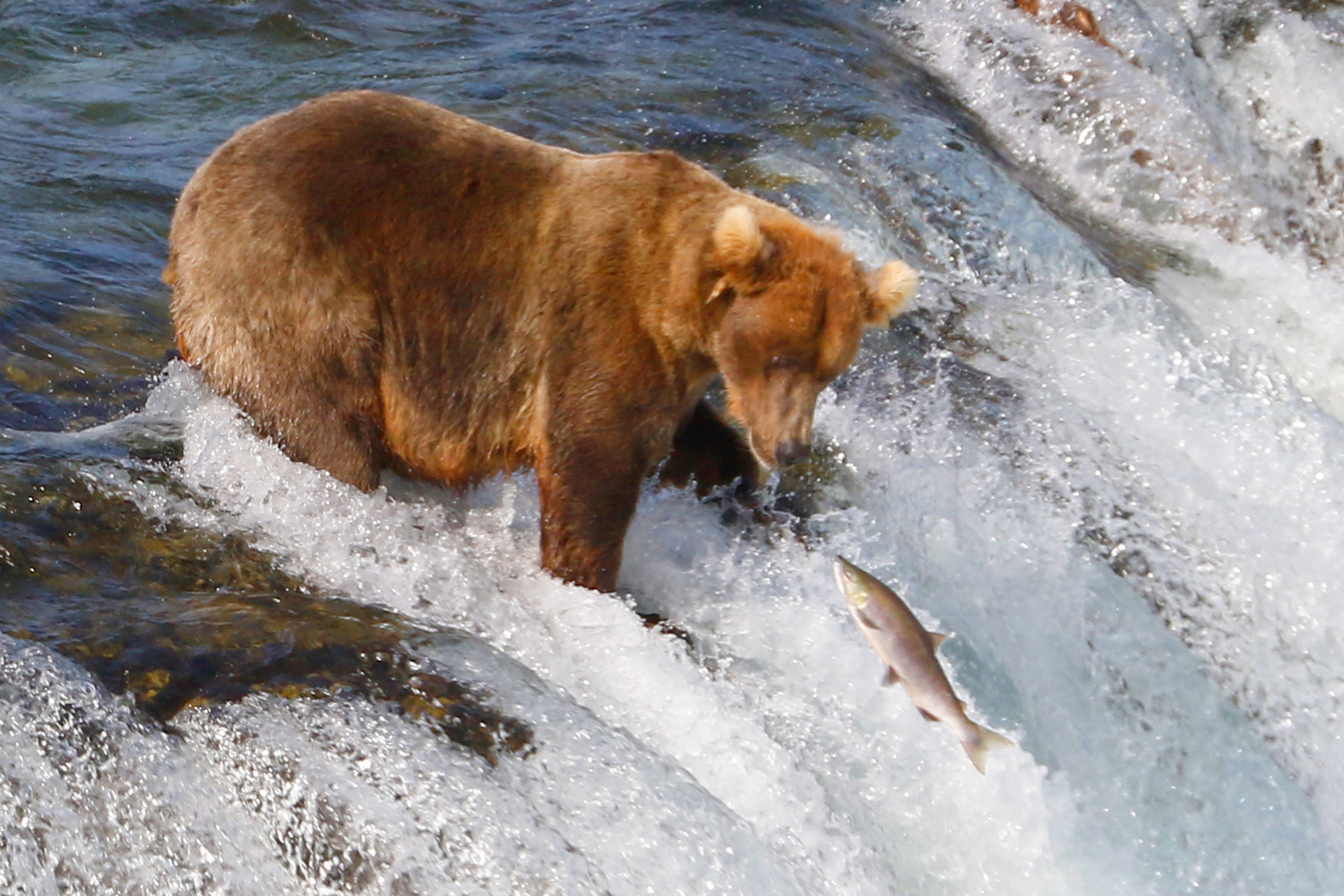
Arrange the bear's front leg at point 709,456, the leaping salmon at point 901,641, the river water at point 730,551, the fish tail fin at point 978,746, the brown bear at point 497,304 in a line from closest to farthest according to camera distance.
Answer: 1. the river water at point 730,551
2. the leaping salmon at point 901,641
3. the fish tail fin at point 978,746
4. the brown bear at point 497,304
5. the bear's front leg at point 709,456

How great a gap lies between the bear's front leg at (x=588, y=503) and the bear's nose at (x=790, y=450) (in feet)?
1.60

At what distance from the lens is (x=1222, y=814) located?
5121mm

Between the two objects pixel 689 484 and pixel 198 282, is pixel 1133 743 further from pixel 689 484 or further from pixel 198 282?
pixel 198 282

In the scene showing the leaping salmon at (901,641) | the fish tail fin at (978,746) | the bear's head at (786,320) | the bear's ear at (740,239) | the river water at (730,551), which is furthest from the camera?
the bear's head at (786,320)

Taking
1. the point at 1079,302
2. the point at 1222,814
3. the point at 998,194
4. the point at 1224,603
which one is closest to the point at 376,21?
the point at 998,194

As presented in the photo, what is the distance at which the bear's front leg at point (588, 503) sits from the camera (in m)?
4.73

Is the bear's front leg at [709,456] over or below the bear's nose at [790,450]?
below

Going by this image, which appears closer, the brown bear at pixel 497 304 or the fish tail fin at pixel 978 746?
the fish tail fin at pixel 978 746

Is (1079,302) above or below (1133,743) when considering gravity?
above

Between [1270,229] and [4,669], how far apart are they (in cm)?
→ 805

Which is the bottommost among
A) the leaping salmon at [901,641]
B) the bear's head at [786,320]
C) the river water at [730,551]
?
the river water at [730,551]

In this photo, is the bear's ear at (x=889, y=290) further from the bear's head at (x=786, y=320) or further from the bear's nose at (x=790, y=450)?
the bear's nose at (x=790, y=450)

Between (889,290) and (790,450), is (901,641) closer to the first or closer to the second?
(790,450)

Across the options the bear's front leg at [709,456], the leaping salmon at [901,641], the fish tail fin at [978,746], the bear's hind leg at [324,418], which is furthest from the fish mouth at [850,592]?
the bear's hind leg at [324,418]
